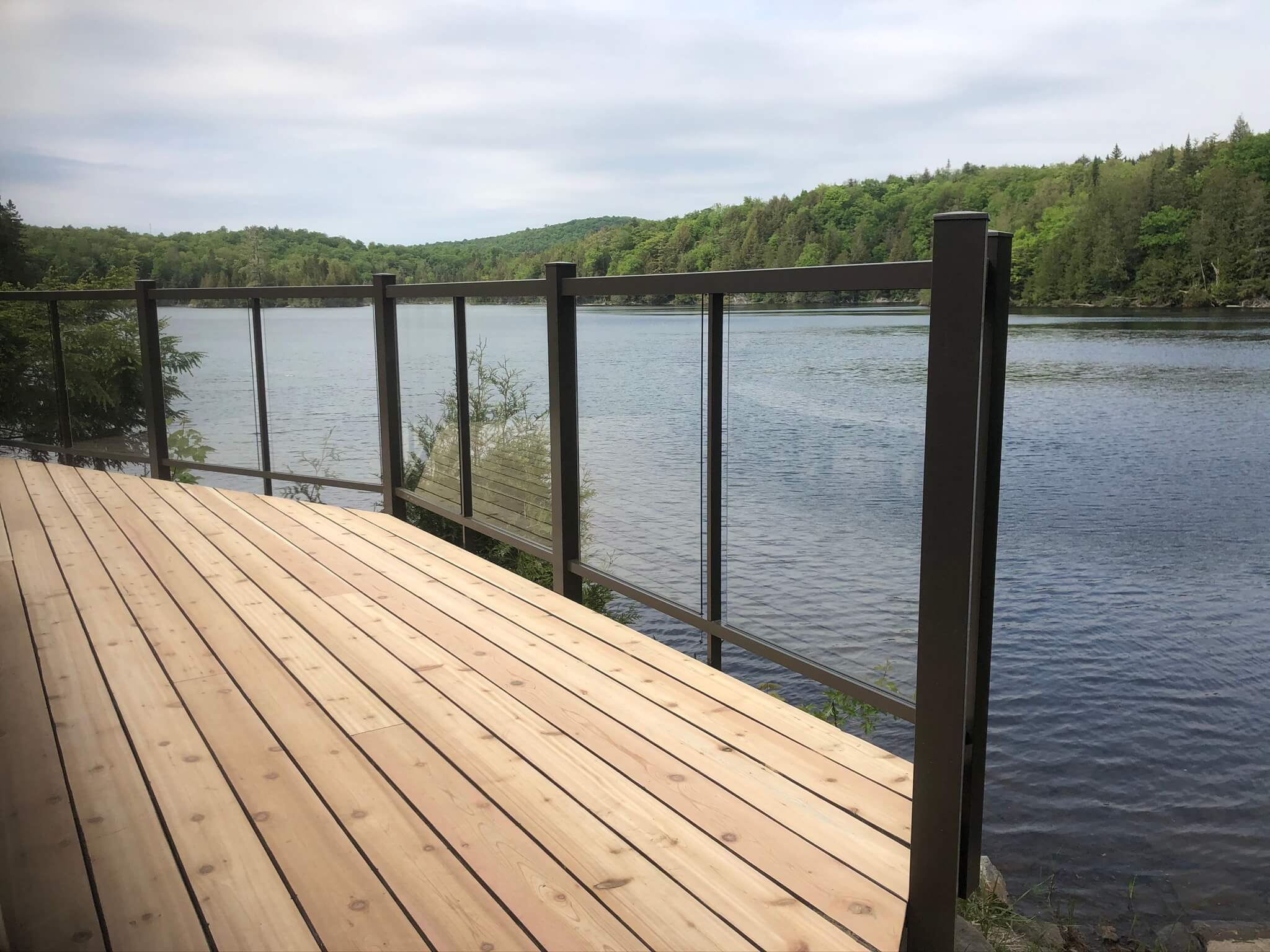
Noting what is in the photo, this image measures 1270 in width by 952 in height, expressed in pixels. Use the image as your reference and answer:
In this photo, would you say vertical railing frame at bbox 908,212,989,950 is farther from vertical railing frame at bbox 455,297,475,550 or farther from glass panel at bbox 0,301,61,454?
glass panel at bbox 0,301,61,454

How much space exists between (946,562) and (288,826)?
1.34 m

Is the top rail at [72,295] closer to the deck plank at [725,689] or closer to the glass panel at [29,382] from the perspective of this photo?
the glass panel at [29,382]

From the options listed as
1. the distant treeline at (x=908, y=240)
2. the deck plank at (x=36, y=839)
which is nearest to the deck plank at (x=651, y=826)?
the deck plank at (x=36, y=839)

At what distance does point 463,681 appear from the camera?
8.31 feet

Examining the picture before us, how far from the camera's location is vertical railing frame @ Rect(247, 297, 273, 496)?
5.25 metres

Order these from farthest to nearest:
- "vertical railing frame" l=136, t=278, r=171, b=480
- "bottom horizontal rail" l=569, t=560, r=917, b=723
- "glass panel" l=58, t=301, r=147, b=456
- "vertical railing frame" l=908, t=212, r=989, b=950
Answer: "glass panel" l=58, t=301, r=147, b=456
"vertical railing frame" l=136, t=278, r=171, b=480
"bottom horizontal rail" l=569, t=560, r=917, b=723
"vertical railing frame" l=908, t=212, r=989, b=950

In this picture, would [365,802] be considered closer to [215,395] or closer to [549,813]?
[549,813]

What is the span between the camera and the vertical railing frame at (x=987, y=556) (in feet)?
5.33

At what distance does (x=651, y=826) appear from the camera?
179 cm

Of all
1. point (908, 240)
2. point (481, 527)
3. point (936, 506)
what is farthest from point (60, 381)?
point (908, 240)

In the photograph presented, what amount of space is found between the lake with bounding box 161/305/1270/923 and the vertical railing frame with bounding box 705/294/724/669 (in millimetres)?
42

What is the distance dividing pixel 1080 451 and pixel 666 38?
45006mm

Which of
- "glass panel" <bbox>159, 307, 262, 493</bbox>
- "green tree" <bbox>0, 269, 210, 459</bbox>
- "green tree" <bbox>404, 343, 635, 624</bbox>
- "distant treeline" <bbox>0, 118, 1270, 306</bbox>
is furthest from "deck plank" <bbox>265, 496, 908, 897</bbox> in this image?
"distant treeline" <bbox>0, 118, 1270, 306</bbox>

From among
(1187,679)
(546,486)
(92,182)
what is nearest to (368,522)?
(546,486)
